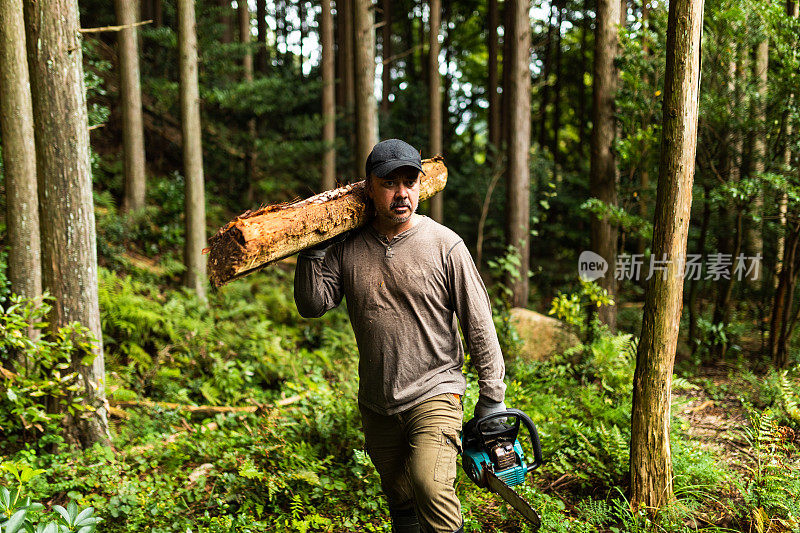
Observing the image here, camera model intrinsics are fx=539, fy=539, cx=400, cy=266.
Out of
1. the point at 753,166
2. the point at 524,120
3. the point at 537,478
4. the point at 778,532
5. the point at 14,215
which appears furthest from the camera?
the point at 524,120

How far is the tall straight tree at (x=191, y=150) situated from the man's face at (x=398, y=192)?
7.26 metres

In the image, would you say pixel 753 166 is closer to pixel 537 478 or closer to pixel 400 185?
pixel 537 478

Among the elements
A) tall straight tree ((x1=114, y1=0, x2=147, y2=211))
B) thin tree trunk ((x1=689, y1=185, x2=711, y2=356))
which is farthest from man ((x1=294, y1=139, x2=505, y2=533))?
tall straight tree ((x1=114, y1=0, x2=147, y2=211))

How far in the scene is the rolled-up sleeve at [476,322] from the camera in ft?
10.5

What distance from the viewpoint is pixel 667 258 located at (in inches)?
151

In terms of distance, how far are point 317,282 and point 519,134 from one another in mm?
8217

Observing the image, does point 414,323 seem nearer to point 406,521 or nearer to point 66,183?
point 406,521

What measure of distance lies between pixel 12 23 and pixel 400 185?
480cm

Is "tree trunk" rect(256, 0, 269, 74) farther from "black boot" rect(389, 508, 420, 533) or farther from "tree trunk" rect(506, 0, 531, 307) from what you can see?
"black boot" rect(389, 508, 420, 533)

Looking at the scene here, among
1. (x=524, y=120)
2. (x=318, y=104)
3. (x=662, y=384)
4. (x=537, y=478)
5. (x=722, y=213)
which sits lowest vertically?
(x=537, y=478)

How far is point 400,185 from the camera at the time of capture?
3.29 meters

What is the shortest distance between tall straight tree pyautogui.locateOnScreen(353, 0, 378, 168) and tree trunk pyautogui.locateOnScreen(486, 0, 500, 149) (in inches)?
308

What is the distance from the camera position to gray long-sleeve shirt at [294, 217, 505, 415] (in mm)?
3242

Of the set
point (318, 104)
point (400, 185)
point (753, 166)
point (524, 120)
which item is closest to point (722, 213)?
point (753, 166)
